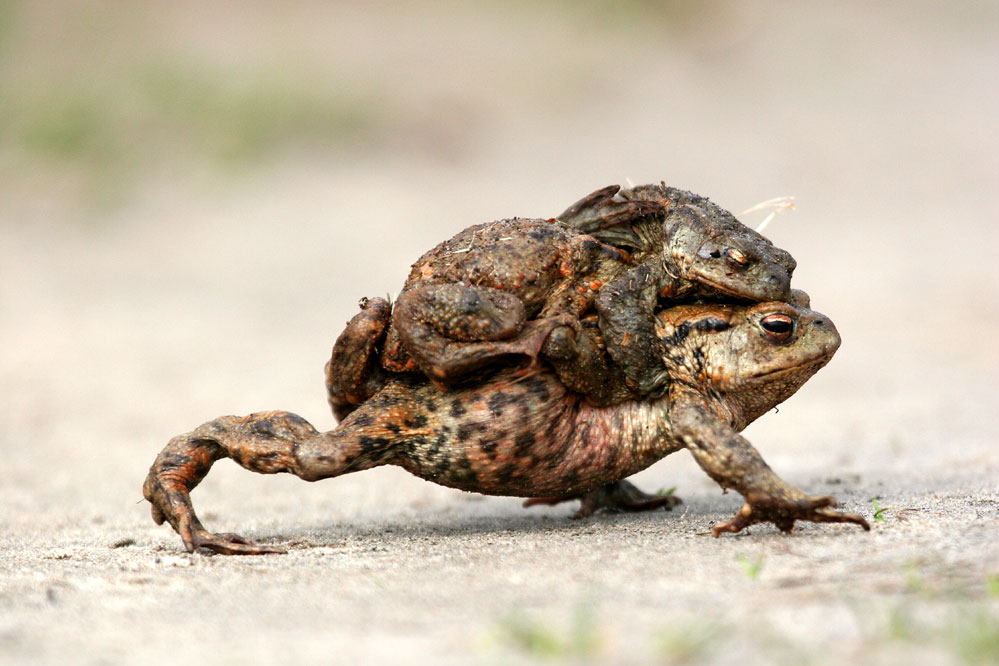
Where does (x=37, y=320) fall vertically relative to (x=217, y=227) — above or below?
below

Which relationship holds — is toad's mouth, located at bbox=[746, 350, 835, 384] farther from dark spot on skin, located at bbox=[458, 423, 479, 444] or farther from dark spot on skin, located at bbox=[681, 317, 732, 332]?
dark spot on skin, located at bbox=[458, 423, 479, 444]

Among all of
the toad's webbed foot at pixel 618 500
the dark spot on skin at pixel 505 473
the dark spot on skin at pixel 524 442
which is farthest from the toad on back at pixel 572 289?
the toad's webbed foot at pixel 618 500

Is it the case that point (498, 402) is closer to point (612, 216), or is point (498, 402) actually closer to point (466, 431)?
point (466, 431)

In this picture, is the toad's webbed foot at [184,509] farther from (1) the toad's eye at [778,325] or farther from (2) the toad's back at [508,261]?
(1) the toad's eye at [778,325]

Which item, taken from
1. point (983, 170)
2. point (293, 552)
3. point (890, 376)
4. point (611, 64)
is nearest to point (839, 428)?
point (890, 376)

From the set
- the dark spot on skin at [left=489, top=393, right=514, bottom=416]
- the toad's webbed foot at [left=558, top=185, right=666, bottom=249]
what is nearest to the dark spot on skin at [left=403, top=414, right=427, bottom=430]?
the dark spot on skin at [left=489, top=393, right=514, bottom=416]

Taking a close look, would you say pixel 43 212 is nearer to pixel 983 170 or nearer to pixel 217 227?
pixel 217 227
